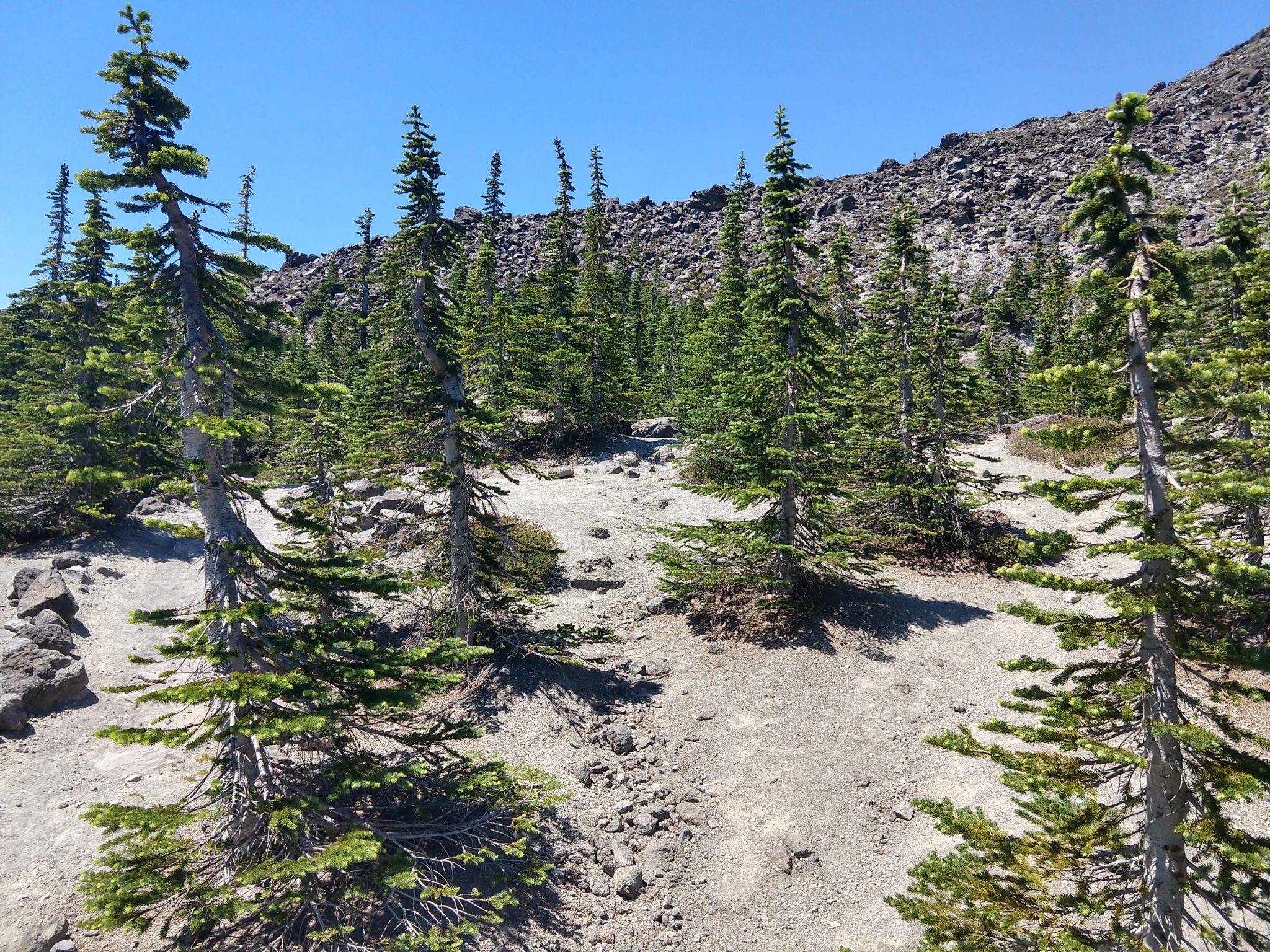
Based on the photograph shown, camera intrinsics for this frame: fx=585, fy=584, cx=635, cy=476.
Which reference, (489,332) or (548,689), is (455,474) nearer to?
(548,689)

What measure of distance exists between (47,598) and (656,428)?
31615mm

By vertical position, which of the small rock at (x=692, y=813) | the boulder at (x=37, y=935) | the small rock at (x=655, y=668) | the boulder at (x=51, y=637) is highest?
the boulder at (x=51, y=637)

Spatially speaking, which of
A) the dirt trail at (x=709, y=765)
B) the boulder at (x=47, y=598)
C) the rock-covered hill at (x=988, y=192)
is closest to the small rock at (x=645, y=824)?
the dirt trail at (x=709, y=765)

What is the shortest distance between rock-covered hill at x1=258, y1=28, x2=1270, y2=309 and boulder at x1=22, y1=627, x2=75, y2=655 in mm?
107148

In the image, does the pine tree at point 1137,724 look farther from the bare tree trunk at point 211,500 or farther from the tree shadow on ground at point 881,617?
the tree shadow on ground at point 881,617

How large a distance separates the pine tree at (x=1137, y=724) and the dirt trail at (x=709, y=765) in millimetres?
3129

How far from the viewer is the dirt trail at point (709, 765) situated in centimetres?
851

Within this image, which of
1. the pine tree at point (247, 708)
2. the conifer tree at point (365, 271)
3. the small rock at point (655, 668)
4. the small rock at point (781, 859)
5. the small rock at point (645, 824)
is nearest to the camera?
the pine tree at point (247, 708)

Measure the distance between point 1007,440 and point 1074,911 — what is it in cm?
3767

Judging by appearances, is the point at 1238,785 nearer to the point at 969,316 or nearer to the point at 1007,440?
the point at 1007,440

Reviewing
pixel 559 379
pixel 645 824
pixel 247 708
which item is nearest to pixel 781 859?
pixel 645 824

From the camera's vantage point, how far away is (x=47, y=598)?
54.7 ft

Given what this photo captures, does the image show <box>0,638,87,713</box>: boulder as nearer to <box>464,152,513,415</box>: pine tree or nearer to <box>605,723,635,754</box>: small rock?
<box>605,723,635,754</box>: small rock

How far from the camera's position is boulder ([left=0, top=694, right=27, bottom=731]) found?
39.5 ft
